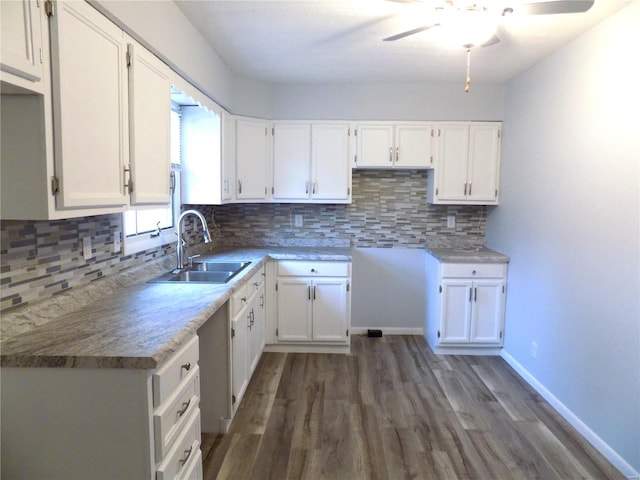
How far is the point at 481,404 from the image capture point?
9.12ft

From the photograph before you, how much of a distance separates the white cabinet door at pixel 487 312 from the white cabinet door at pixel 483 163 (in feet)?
2.77

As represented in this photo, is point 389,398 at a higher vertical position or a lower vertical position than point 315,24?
lower

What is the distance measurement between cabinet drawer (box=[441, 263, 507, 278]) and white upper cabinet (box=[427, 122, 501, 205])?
65cm

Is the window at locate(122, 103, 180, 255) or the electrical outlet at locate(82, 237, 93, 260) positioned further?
the window at locate(122, 103, 180, 255)

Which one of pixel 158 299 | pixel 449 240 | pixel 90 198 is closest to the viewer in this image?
pixel 90 198

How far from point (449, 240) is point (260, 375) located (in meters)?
2.33

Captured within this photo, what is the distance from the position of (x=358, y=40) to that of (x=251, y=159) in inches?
57.4

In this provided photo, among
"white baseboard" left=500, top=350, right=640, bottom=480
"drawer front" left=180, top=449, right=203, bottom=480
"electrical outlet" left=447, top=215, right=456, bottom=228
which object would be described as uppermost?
"electrical outlet" left=447, top=215, right=456, bottom=228

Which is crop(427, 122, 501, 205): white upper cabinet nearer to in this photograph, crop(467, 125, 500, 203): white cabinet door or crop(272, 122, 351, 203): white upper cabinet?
crop(467, 125, 500, 203): white cabinet door

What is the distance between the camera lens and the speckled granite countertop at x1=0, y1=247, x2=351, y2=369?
127 cm

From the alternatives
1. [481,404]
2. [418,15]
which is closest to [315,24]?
[418,15]

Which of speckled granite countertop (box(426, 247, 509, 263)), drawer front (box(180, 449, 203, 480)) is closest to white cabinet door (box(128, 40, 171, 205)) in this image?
drawer front (box(180, 449, 203, 480))

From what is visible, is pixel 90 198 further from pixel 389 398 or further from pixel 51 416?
pixel 389 398

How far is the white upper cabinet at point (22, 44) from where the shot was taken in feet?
3.62
